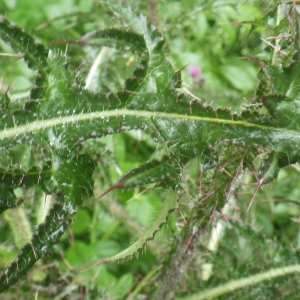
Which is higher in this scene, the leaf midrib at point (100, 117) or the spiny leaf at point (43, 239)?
the leaf midrib at point (100, 117)

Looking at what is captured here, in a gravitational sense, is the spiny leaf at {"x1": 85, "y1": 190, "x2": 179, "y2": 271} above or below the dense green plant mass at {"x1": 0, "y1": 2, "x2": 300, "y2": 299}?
below

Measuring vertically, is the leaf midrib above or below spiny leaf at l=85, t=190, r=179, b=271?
above

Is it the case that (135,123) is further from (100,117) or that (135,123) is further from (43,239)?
(43,239)

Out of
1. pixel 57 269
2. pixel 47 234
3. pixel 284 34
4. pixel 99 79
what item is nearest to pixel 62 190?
pixel 47 234

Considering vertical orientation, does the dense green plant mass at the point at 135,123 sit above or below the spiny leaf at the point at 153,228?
above

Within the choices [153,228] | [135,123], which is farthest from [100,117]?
[153,228]

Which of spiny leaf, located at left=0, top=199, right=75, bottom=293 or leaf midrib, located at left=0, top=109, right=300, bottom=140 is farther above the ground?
leaf midrib, located at left=0, top=109, right=300, bottom=140

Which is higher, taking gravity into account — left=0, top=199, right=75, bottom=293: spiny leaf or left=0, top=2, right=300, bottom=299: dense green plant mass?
left=0, top=2, right=300, bottom=299: dense green plant mass

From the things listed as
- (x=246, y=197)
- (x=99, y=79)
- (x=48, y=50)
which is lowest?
(x=246, y=197)

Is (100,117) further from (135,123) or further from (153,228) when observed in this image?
(153,228)

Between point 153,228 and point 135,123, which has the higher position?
point 135,123

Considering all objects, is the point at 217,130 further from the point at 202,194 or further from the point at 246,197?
the point at 246,197
